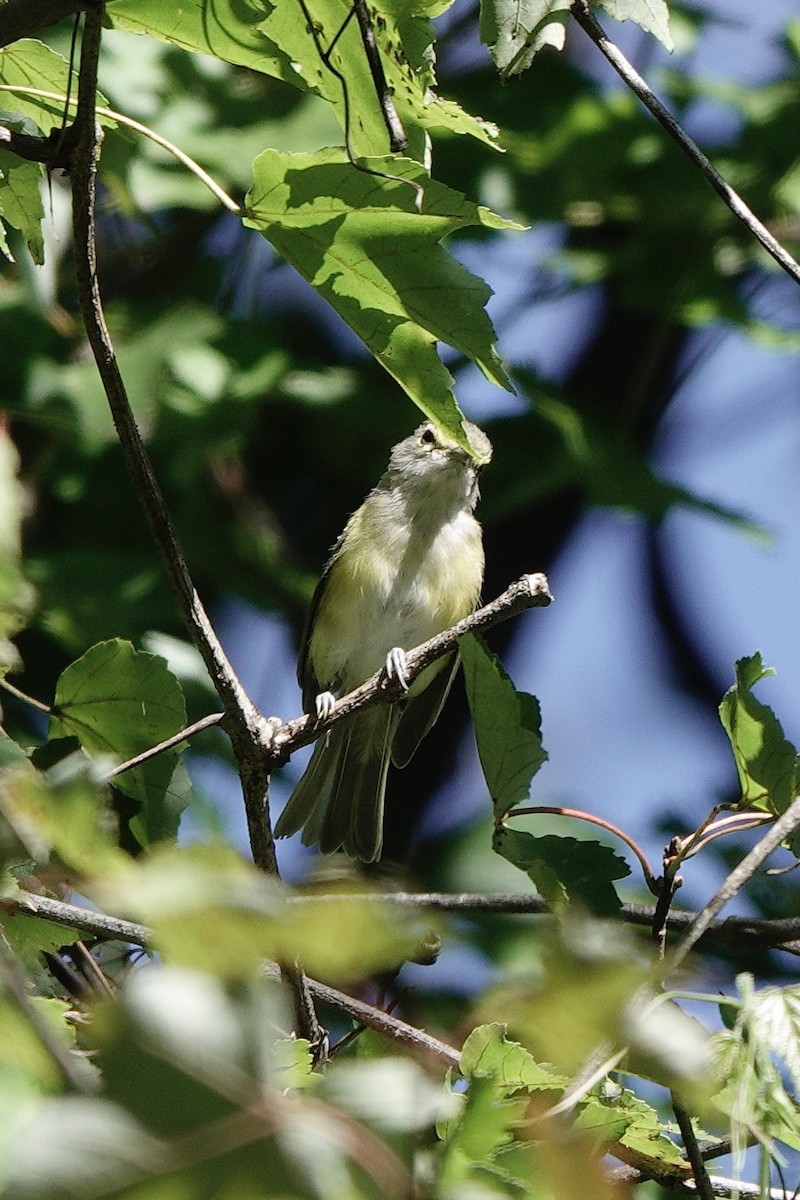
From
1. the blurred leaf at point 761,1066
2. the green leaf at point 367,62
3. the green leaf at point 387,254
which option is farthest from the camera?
the green leaf at point 367,62

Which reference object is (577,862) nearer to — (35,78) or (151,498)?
(151,498)

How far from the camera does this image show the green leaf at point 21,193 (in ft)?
6.90

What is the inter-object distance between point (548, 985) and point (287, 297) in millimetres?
5205

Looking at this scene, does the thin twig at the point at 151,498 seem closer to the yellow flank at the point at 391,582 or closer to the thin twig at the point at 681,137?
the thin twig at the point at 681,137

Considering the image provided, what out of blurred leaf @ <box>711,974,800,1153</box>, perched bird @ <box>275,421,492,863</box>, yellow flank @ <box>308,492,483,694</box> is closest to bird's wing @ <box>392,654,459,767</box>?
perched bird @ <box>275,421,492,863</box>

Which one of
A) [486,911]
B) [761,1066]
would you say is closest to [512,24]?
[486,911]

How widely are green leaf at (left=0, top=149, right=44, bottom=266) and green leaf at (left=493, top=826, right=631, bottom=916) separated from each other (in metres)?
1.10

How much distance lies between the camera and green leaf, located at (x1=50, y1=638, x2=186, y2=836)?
2.25 metres

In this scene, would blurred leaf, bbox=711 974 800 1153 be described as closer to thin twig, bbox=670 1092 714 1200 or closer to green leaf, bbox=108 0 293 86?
thin twig, bbox=670 1092 714 1200

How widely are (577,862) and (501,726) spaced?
8.5 inches

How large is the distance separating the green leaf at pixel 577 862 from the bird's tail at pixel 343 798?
243 centimetres

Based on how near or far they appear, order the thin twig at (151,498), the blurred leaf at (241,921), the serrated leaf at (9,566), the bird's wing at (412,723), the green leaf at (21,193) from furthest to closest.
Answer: the bird's wing at (412,723)
the green leaf at (21,193)
the thin twig at (151,498)
the serrated leaf at (9,566)
the blurred leaf at (241,921)

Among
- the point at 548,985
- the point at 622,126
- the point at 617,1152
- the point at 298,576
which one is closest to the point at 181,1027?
the point at 548,985

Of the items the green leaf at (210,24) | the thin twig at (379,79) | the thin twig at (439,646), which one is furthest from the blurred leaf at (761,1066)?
the green leaf at (210,24)
